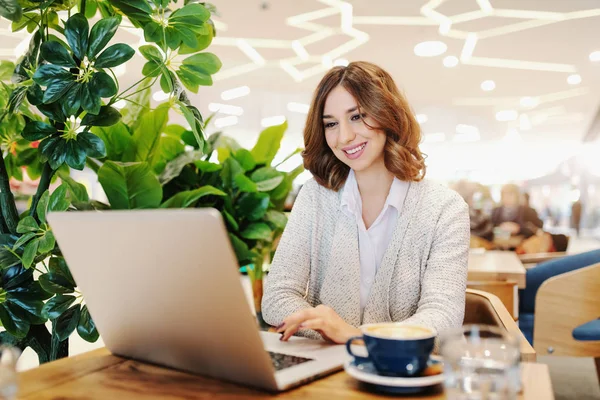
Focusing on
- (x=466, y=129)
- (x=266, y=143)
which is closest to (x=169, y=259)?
(x=266, y=143)

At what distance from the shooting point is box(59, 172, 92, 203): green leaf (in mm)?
1424

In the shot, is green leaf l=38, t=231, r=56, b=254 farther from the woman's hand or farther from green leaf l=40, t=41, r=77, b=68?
the woman's hand

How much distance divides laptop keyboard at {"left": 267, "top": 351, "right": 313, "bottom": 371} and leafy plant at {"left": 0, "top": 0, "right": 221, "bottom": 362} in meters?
0.71

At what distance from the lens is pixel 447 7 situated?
5.27m

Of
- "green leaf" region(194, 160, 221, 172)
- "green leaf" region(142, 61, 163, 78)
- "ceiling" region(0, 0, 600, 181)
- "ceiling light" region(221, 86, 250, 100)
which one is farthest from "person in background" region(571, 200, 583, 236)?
"green leaf" region(142, 61, 163, 78)

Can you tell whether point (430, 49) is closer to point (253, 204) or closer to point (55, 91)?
point (253, 204)

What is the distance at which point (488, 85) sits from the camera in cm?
834

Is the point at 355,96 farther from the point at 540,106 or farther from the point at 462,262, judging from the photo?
the point at 540,106

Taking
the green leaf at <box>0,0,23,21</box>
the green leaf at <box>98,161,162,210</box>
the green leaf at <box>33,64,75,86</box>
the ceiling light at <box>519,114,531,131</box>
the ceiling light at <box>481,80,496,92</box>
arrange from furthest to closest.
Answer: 1. the ceiling light at <box>519,114,531,131</box>
2. the ceiling light at <box>481,80,496,92</box>
3. the green leaf at <box>98,161,162,210</box>
4. the green leaf at <box>33,64,75,86</box>
5. the green leaf at <box>0,0,23,21</box>

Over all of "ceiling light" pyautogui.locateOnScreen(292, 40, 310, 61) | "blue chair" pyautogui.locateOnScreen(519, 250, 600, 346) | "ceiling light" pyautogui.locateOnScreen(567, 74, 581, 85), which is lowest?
"blue chair" pyautogui.locateOnScreen(519, 250, 600, 346)

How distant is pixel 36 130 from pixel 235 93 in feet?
25.5

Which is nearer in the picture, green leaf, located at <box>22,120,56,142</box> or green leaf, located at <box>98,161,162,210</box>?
green leaf, located at <box>22,120,56,142</box>

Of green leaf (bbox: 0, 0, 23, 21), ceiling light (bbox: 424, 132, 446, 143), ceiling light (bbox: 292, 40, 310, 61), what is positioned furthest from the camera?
ceiling light (bbox: 424, 132, 446, 143)

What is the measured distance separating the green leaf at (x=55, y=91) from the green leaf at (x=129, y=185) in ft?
0.85
